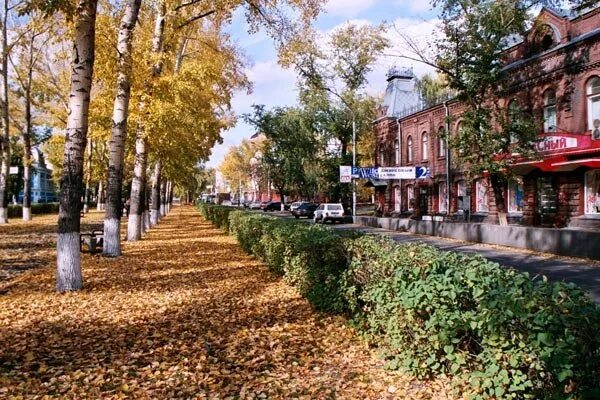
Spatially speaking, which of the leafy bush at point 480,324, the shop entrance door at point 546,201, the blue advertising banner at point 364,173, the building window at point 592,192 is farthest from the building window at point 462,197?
the leafy bush at point 480,324

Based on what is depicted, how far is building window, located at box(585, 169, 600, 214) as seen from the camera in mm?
22266

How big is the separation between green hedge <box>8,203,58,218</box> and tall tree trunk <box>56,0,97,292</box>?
37.4 meters

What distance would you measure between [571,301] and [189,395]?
126 inches

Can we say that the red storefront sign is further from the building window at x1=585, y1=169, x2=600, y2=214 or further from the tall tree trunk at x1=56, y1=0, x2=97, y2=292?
the tall tree trunk at x1=56, y1=0, x2=97, y2=292

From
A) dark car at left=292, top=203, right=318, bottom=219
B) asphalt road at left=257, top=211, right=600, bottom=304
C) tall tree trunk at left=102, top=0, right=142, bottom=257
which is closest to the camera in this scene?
asphalt road at left=257, top=211, right=600, bottom=304

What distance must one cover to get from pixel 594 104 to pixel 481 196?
10.2 meters

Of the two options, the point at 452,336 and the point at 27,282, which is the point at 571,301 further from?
the point at 27,282

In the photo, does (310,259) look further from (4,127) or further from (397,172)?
(4,127)

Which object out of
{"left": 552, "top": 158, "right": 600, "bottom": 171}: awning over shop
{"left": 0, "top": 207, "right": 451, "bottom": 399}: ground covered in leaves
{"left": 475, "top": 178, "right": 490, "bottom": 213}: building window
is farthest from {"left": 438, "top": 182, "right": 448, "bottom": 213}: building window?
{"left": 0, "top": 207, "right": 451, "bottom": 399}: ground covered in leaves

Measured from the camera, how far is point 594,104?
22.5m

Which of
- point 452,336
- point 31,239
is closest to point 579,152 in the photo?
point 452,336

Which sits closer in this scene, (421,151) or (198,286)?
(198,286)

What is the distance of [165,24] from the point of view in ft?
52.9

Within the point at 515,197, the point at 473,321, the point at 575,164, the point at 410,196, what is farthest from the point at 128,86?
the point at 410,196
